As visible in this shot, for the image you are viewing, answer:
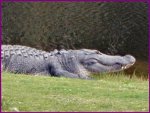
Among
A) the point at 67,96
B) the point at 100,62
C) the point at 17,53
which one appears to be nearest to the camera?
the point at 67,96

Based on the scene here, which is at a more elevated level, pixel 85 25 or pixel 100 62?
pixel 85 25

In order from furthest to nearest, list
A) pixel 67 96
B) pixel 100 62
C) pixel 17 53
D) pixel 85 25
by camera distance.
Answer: pixel 85 25 → pixel 100 62 → pixel 17 53 → pixel 67 96

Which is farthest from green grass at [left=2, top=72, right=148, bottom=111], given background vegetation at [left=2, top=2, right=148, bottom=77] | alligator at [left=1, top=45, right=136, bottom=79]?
background vegetation at [left=2, top=2, right=148, bottom=77]

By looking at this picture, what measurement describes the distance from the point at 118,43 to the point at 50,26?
2.00 metres

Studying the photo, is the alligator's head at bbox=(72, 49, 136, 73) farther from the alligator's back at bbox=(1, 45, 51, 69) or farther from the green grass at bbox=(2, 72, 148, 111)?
the green grass at bbox=(2, 72, 148, 111)

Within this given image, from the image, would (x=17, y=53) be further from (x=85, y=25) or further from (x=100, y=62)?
(x=85, y=25)

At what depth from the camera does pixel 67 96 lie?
292 inches

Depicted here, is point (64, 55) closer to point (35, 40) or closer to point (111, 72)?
point (111, 72)

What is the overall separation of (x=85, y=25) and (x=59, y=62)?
2290 mm

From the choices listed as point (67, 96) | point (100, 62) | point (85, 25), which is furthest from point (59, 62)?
point (67, 96)

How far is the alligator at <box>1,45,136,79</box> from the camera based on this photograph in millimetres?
11945

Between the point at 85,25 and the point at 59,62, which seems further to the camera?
the point at 85,25

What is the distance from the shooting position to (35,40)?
559 inches

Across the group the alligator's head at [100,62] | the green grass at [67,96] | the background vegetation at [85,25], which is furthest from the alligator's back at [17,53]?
the green grass at [67,96]
